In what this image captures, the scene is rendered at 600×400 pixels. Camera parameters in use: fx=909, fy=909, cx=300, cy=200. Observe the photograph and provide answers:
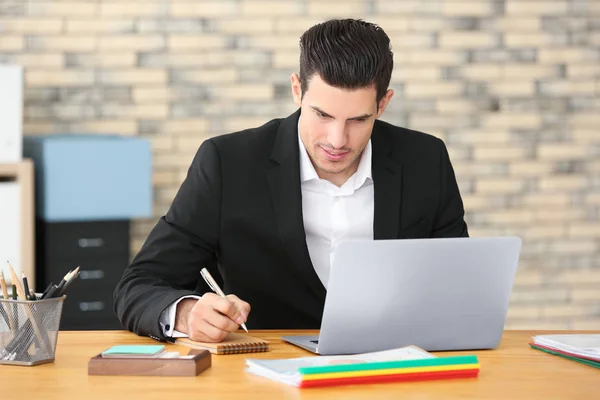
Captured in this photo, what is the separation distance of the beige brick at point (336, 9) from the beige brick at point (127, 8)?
777mm

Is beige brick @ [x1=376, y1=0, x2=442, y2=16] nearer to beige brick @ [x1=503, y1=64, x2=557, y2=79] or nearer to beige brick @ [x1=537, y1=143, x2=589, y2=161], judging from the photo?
beige brick @ [x1=503, y1=64, x2=557, y2=79]

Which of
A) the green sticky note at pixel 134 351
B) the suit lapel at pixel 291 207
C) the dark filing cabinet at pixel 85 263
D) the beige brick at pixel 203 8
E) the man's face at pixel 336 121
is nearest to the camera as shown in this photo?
the green sticky note at pixel 134 351

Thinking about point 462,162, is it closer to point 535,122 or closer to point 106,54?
point 535,122

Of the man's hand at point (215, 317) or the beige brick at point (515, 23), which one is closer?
the man's hand at point (215, 317)

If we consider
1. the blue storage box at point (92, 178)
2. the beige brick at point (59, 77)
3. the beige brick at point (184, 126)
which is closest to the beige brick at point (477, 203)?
the beige brick at point (184, 126)

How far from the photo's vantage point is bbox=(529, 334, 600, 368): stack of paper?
1.74m

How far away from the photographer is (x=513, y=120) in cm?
468

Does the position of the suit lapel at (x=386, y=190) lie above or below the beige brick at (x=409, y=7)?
below

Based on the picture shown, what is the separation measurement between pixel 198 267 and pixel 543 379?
101 centimetres

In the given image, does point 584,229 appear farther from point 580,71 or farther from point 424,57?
point 424,57

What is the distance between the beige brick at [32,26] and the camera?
4375 millimetres

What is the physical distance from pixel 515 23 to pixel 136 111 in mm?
1974

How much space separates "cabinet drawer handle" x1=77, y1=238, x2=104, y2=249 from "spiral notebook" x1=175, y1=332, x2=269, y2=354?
92.1 inches

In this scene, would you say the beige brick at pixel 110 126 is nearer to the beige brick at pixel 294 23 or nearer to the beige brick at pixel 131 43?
the beige brick at pixel 131 43
